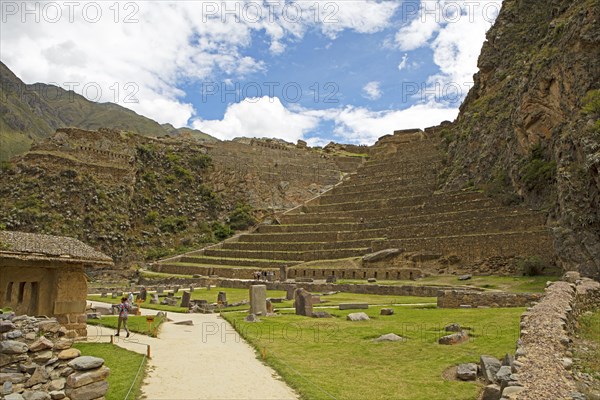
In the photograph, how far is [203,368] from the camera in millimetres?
11750

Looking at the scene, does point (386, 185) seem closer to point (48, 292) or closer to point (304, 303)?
point (304, 303)

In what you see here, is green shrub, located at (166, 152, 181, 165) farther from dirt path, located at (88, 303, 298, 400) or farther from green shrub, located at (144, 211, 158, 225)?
dirt path, located at (88, 303, 298, 400)

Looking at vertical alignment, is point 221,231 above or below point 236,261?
above

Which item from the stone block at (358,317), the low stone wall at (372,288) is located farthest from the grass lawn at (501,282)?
the stone block at (358,317)

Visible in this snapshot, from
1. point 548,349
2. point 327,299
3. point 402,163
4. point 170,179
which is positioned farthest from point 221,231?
point 548,349

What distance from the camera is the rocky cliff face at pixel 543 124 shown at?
2491 cm

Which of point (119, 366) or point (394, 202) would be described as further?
point (394, 202)

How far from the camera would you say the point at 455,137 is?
64.4 metres

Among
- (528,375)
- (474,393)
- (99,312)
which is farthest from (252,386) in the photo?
(99,312)

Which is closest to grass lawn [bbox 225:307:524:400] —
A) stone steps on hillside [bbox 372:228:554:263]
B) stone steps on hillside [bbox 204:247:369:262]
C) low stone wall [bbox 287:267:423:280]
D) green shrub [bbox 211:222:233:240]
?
stone steps on hillside [bbox 372:228:554:263]

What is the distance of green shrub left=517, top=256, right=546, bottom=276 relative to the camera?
31500mm

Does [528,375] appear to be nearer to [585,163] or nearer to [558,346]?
[558,346]

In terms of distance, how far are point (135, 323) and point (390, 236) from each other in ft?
100

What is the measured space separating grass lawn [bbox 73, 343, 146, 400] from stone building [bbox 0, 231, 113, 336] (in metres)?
1.48
